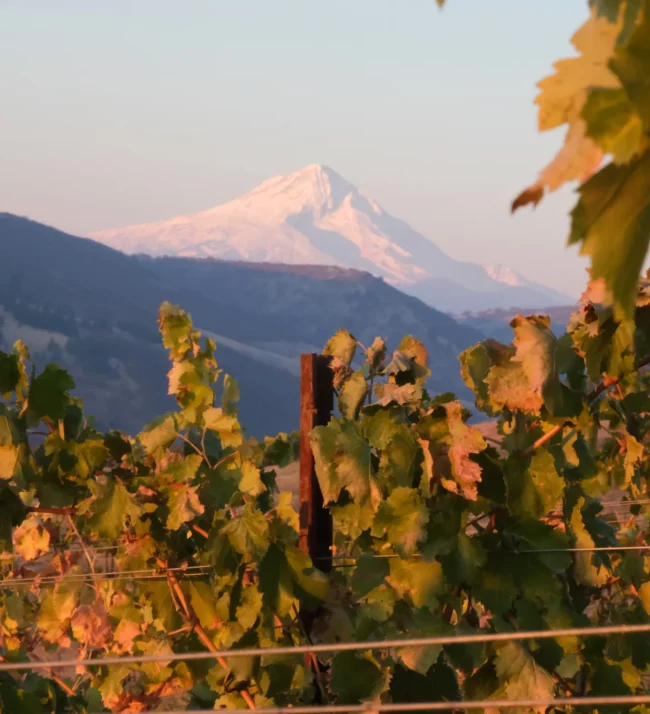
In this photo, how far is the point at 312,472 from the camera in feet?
13.6

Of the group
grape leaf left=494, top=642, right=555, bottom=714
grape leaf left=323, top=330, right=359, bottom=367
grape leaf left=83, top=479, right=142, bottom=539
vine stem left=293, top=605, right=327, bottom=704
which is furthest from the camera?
grape leaf left=83, top=479, right=142, bottom=539

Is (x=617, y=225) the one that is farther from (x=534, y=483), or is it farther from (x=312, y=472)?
(x=312, y=472)

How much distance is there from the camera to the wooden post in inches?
162

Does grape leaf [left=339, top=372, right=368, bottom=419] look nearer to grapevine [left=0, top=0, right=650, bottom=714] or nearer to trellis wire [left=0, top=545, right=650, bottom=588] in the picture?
grapevine [left=0, top=0, right=650, bottom=714]

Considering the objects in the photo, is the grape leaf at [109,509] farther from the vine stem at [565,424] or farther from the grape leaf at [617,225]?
the grape leaf at [617,225]

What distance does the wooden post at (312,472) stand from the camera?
13.5 feet

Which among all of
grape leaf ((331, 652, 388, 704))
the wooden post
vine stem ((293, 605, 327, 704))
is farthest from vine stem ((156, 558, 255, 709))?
grape leaf ((331, 652, 388, 704))

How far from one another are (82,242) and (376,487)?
570ft

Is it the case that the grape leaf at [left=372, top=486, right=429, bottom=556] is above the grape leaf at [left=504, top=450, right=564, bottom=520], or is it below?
below

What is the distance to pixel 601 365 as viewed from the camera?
148 inches

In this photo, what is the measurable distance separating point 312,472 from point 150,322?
138m

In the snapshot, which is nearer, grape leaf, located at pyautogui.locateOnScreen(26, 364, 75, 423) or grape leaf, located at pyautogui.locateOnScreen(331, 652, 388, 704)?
grape leaf, located at pyautogui.locateOnScreen(331, 652, 388, 704)

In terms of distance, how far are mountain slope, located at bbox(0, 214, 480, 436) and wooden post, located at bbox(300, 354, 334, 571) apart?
94.5m

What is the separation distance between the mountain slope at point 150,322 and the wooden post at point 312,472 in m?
94.5
